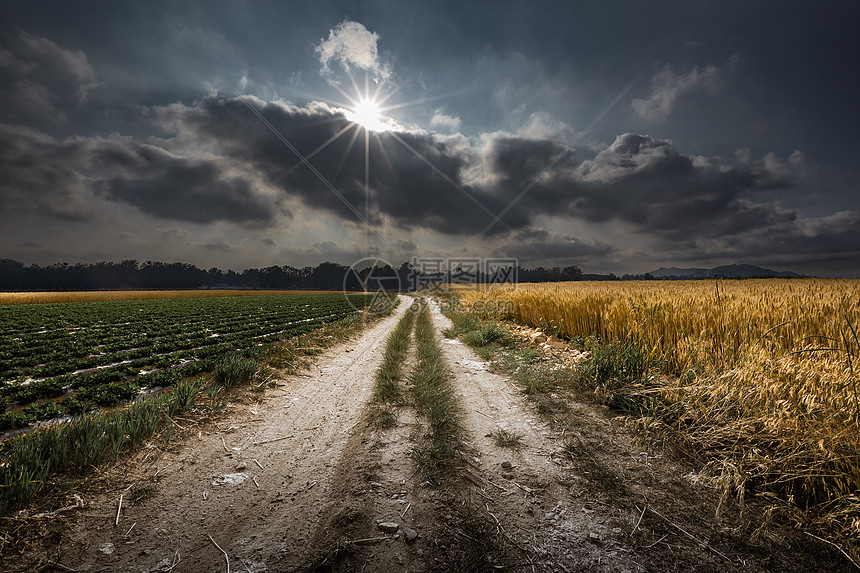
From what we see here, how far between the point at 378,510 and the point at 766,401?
4.35 metres

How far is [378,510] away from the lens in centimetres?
276

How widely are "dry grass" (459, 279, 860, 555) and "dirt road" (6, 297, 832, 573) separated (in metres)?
0.64

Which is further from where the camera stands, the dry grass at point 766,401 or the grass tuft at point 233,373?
the grass tuft at point 233,373

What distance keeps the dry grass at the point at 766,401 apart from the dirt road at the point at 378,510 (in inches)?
25.2

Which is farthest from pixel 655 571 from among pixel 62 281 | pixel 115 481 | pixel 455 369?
pixel 62 281

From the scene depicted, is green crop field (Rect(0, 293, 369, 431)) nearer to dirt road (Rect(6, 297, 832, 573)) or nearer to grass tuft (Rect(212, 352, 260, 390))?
grass tuft (Rect(212, 352, 260, 390))

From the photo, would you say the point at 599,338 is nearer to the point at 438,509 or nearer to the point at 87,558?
the point at 438,509

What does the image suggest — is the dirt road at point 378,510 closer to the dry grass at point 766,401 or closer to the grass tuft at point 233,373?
the dry grass at point 766,401

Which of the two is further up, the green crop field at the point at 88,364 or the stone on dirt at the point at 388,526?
the stone on dirt at the point at 388,526

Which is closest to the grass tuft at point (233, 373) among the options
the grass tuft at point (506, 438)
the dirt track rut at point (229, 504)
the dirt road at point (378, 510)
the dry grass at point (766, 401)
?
the dirt track rut at point (229, 504)

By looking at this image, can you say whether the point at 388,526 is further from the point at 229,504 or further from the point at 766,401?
the point at 766,401

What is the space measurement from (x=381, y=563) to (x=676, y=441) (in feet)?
12.2

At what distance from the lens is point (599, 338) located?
9.07m

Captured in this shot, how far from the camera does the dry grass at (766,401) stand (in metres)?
2.72
